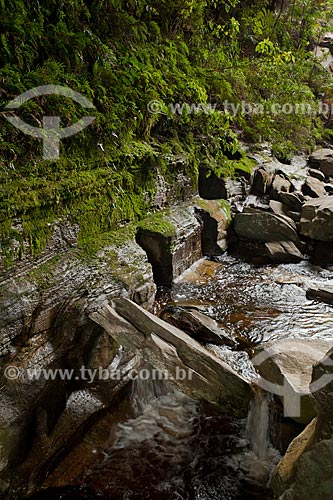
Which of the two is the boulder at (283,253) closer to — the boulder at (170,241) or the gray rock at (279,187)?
the boulder at (170,241)

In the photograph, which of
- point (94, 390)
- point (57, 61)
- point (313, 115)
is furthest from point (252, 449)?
point (313, 115)

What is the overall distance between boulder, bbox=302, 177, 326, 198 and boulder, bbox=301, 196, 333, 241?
1275 millimetres

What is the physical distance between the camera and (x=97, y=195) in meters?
4.81

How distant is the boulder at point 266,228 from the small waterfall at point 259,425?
14.6 ft

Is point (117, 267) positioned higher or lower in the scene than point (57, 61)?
lower

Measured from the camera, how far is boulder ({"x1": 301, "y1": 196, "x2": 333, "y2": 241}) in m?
7.24

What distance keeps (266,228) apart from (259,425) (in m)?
4.58

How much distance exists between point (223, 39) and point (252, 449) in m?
8.95

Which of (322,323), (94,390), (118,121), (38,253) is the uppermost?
(118,121)

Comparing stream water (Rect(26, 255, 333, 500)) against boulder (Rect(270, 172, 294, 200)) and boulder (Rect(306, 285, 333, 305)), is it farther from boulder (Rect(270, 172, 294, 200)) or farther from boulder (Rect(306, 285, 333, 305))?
boulder (Rect(270, 172, 294, 200))

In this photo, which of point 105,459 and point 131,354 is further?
point 131,354

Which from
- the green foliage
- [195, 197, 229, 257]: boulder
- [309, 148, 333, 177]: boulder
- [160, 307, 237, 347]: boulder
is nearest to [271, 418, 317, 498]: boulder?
[160, 307, 237, 347]: boulder

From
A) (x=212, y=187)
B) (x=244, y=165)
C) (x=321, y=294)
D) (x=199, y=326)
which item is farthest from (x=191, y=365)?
(x=244, y=165)

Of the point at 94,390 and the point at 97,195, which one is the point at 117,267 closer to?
the point at 97,195
